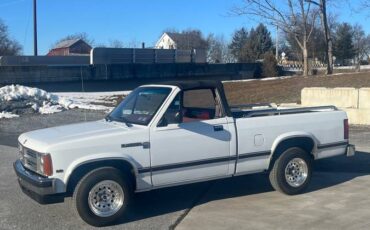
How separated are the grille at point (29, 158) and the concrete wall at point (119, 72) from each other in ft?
55.3

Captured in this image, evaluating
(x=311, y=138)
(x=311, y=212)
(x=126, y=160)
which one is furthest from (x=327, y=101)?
(x=126, y=160)

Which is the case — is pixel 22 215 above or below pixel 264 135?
below

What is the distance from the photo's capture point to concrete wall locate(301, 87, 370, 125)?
14914 mm

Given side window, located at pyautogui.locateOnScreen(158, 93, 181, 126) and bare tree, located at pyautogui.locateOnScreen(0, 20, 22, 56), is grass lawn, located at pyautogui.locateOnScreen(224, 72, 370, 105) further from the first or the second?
bare tree, located at pyautogui.locateOnScreen(0, 20, 22, 56)

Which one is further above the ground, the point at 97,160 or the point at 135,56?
the point at 135,56

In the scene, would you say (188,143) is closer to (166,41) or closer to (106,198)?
(106,198)

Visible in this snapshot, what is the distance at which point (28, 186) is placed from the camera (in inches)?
257

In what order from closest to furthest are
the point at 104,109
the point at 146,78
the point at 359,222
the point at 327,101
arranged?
the point at 359,222
the point at 327,101
the point at 104,109
the point at 146,78

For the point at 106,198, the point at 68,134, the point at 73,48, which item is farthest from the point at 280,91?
the point at 73,48

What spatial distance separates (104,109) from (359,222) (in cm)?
1575

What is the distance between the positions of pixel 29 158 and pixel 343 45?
9248 centimetres

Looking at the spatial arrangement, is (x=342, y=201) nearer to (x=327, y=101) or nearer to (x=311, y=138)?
(x=311, y=138)

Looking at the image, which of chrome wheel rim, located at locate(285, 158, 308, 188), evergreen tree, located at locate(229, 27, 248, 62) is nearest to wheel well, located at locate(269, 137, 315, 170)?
chrome wheel rim, located at locate(285, 158, 308, 188)

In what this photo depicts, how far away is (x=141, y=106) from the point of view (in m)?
7.48
